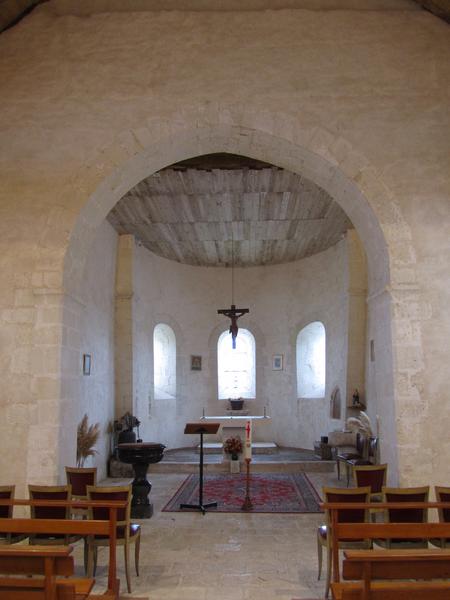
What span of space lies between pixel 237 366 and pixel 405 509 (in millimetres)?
9340

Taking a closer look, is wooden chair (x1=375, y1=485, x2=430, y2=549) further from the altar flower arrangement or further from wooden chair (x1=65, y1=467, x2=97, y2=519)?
the altar flower arrangement

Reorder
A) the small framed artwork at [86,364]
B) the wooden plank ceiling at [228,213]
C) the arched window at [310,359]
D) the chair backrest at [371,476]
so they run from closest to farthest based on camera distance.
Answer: the chair backrest at [371,476], the wooden plank ceiling at [228,213], the small framed artwork at [86,364], the arched window at [310,359]

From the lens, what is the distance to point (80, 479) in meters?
5.08

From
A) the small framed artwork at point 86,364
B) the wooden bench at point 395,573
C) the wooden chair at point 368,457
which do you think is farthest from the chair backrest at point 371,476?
the small framed artwork at point 86,364

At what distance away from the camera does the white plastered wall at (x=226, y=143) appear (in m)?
5.41

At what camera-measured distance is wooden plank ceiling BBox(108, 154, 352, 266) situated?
7.86 m

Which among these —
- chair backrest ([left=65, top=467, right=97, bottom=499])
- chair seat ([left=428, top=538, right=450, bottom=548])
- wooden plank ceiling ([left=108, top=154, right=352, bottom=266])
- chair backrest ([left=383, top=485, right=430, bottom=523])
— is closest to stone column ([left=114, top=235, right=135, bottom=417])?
wooden plank ceiling ([left=108, top=154, right=352, bottom=266])

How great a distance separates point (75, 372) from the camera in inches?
235

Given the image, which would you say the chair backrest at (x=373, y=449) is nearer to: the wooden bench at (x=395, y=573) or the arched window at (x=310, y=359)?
the arched window at (x=310, y=359)

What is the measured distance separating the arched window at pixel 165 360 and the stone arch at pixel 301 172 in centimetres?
671

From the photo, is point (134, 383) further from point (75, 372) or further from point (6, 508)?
point (6, 508)

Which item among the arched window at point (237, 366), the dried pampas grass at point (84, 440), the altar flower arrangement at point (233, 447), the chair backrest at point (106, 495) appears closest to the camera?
the chair backrest at point (106, 495)

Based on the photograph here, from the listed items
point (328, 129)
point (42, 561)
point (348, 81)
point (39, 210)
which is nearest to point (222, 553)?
point (42, 561)

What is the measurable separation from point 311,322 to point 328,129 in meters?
7.07
